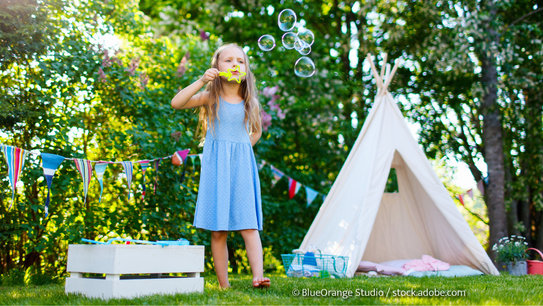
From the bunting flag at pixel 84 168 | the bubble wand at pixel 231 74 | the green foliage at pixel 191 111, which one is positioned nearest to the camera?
the bubble wand at pixel 231 74

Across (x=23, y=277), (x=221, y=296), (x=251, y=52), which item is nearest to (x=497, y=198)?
(x=251, y=52)

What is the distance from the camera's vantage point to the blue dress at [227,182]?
2668 millimetres

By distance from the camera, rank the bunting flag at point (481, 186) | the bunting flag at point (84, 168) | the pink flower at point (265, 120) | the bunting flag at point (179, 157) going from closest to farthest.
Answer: the bunting flag at point (84, 168) < the bunting flag at point (179, 157) < the pink flower at point (265, 120) < the bunting flag at point (481, 186)

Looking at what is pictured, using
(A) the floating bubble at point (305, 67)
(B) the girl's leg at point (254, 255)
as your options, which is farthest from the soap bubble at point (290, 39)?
(B) the girl's leg at point (254, 255)

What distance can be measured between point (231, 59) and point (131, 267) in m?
1.21

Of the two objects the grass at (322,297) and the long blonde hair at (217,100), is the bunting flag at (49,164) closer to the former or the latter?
A: the grass at (322,297)

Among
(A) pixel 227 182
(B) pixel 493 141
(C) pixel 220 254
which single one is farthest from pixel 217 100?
(B) pixel 493 141

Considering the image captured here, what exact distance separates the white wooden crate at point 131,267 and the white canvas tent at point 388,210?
1.93 meters

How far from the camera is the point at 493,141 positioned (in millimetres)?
6016

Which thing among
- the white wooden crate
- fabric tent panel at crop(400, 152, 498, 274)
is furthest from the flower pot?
the white wooden crate

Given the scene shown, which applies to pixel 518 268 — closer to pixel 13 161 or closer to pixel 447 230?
pixel 447 230

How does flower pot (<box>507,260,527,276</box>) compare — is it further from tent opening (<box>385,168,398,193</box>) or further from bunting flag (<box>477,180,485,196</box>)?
tent opening (<box>385,168,398,193</box>)

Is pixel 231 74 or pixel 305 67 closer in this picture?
pixel 231 74

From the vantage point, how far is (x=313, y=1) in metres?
8.30
